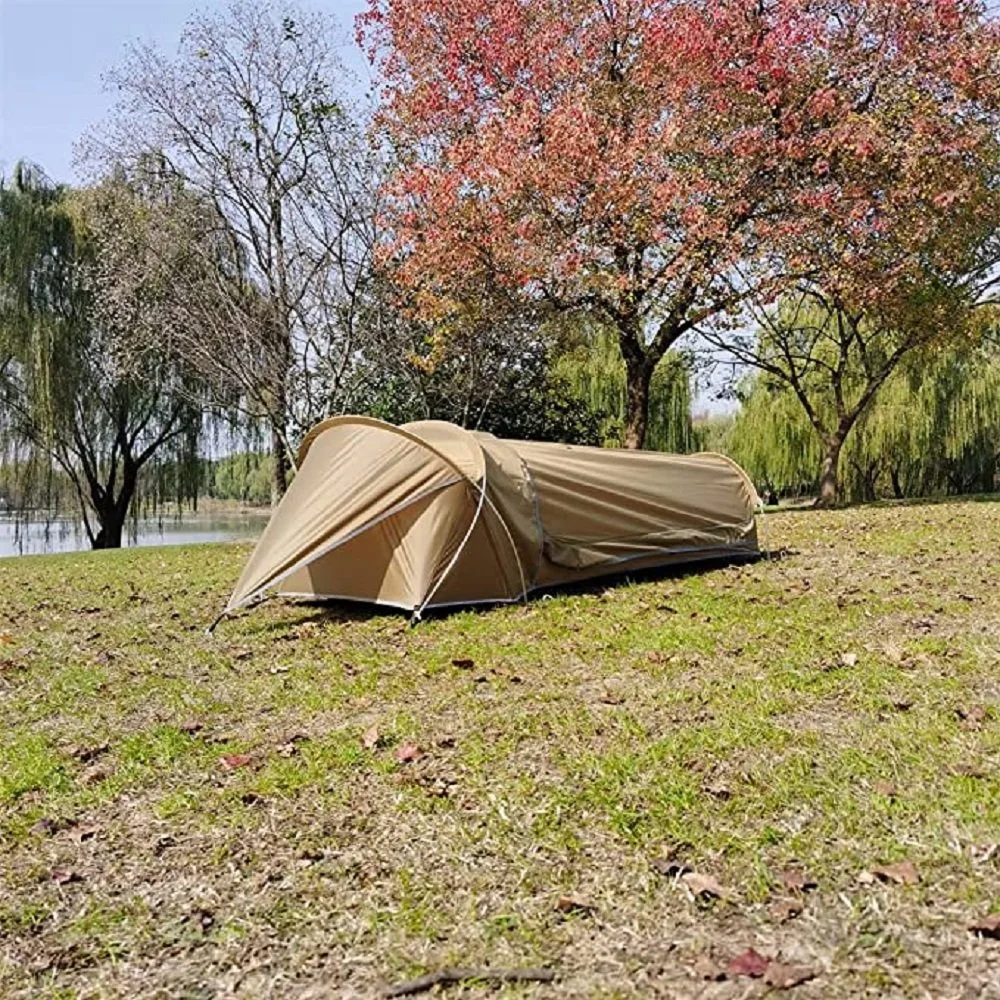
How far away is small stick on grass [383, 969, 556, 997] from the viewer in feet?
6.32

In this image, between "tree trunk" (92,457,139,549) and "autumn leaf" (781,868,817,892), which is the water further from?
"autumn leaf" (781,868,817,892)

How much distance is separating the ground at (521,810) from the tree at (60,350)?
39.1 ft

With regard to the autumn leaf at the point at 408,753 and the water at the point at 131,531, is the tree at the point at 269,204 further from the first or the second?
the autumn leaf at the point at 408,753

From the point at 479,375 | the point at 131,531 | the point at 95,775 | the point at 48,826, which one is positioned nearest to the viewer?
the point at 48,826

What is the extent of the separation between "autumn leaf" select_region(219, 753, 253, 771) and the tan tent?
8.07ft

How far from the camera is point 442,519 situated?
607 centimetres

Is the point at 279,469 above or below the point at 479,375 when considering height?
below

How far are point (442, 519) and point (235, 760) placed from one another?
289 centimetres

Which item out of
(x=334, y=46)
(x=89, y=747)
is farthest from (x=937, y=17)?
(x=89, y=747)

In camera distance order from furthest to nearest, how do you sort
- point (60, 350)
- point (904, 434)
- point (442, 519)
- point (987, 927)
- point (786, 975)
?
point (904, 434)
point (60, 350)
point (442, 519)
point (987, 927)
point (786, 975)

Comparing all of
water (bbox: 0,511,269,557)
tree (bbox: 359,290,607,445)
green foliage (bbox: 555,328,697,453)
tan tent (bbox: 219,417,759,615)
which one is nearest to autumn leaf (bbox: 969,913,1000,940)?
tan tent (bbox: 219,417,759,615)

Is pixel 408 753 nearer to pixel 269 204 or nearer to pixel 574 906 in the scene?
pixel 574 906

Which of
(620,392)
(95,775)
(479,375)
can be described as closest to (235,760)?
(95,775)

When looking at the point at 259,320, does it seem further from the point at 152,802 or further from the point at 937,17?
the point at 152,802
